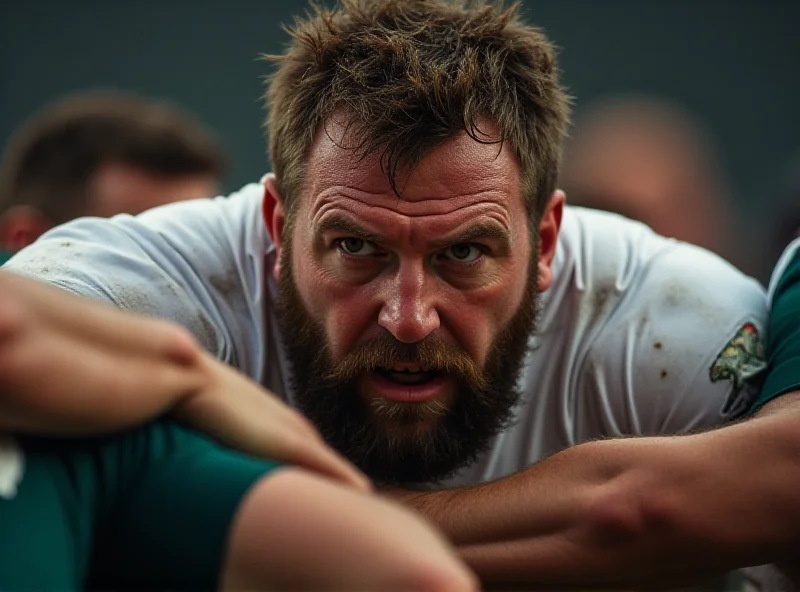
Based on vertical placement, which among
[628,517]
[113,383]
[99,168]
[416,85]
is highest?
[416,85]

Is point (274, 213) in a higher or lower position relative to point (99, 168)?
higher

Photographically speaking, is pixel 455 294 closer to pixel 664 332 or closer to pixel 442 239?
pixel 442 239

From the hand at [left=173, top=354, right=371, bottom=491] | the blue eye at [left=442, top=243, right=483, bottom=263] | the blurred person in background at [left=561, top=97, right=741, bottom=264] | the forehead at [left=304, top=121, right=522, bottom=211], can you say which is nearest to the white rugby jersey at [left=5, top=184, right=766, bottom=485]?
the forehead at [left=304, top=121, right=522, bottom=211]

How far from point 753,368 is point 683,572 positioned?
618mm

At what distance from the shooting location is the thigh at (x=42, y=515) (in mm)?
1789

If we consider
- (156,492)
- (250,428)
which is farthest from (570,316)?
(156,492)

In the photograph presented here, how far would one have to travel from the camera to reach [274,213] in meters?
3.28

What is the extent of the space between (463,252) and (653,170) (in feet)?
15.2

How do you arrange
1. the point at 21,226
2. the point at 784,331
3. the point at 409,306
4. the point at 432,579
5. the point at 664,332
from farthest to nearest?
1. the point at 21,226
2. the point at 664,332
3. the point at 784,331
4. the point at 409,306
5. the point at 432,579

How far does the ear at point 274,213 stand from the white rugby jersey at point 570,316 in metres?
0.07

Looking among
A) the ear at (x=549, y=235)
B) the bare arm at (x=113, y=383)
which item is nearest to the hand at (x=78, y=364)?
the bare arm at (x=113, y=383)

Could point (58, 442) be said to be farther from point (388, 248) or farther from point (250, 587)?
point (388, 248)

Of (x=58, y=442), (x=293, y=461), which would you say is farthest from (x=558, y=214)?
(x=58, y=442)

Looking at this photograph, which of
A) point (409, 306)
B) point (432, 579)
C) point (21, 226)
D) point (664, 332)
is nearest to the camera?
point (432, 579)
